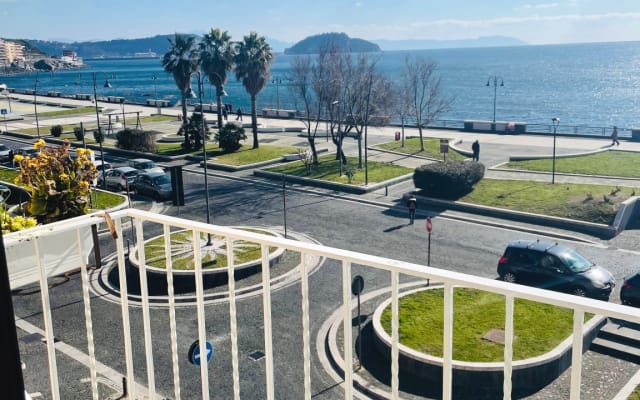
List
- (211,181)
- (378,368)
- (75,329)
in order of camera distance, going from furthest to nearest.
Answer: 1. (211,181)
2. (75,329)
3. (378,368)

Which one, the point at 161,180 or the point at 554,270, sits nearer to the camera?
the point at 554,270

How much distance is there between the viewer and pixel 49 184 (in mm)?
7000

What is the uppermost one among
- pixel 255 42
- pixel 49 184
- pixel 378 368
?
pixel 255 42

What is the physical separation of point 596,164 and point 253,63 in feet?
83.8

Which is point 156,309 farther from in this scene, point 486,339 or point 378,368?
point 486,339

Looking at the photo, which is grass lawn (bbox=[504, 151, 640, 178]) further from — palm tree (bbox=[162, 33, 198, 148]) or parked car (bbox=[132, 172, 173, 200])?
palm tree (bbox=[162, 33, 198, 148])

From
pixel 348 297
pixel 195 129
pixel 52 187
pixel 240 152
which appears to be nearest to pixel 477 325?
pixel 52 187

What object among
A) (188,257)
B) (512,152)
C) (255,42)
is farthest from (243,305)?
(255,42)

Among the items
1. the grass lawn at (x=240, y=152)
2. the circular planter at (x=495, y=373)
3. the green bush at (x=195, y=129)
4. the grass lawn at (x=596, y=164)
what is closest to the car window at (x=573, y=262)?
the circular planter at (x=495, y=373)

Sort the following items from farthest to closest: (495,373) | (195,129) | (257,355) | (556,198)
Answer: (195,129) < (556,198) < (257,355) < (495,373)

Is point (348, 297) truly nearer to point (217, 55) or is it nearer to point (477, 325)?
point (477, 325)

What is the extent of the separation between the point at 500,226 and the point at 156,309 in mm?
15133

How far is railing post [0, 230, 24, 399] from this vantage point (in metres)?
Answer: 1.83

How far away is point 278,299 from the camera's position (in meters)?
18.6
